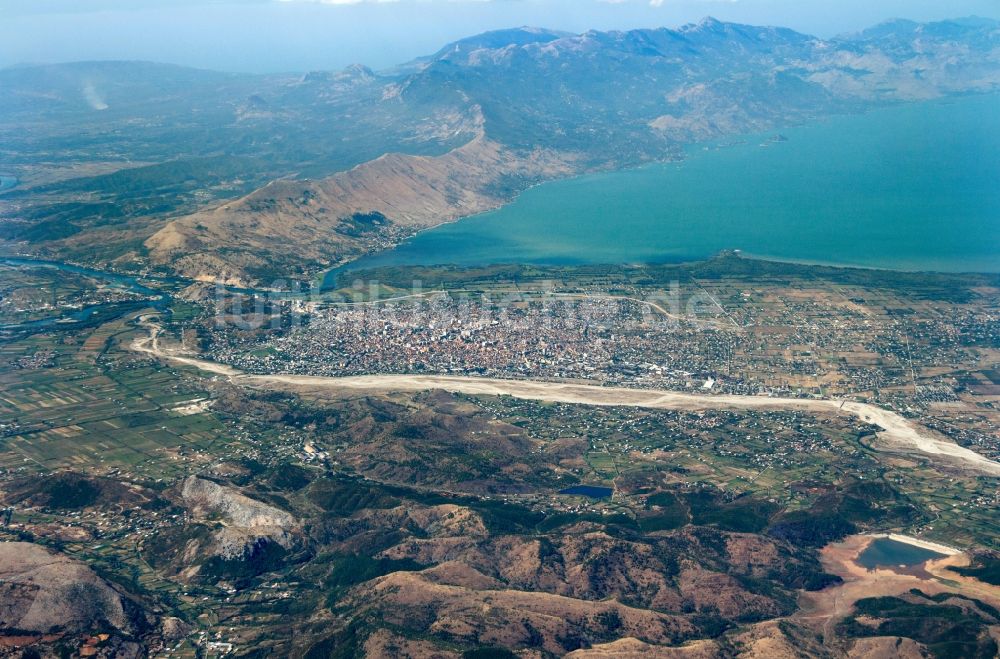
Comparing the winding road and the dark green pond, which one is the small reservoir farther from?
Result: the dark green pond

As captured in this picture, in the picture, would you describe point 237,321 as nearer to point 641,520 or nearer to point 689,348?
point 689,348

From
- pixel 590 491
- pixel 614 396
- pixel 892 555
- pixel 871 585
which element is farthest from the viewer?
pixel 614 396

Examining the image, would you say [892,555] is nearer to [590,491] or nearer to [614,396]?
[590,491]

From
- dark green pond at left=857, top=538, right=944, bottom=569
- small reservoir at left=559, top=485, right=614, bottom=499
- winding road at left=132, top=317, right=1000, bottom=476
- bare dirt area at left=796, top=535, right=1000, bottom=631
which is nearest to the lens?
bare dirt area at left=796, top=535, right=1000, bottom=631

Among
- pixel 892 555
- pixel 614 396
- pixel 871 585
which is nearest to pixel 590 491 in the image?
pixel 614 396

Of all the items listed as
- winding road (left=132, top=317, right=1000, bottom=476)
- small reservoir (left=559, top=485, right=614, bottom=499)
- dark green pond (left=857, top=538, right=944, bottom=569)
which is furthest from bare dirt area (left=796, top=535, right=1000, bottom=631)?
winding road (left=132, top=317, right=1000, bottom=476)

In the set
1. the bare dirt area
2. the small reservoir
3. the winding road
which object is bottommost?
the small reservoir

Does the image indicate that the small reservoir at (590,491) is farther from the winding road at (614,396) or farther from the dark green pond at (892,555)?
the dark green pond at (892,555)

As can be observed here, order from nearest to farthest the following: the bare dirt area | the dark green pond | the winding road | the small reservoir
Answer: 1. the bare dirt area
2. the dark green pond
3. the small reservoir
4. the winding road

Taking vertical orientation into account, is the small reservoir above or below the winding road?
below

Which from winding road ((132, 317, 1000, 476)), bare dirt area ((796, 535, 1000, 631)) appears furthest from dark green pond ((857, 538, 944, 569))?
winding road ((132, 317, 1000, 476))

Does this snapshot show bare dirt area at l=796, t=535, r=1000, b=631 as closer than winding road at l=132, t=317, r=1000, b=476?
Yes

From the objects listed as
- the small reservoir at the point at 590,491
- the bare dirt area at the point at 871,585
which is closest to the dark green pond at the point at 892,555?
the bare dirt area at the point at 871,585
